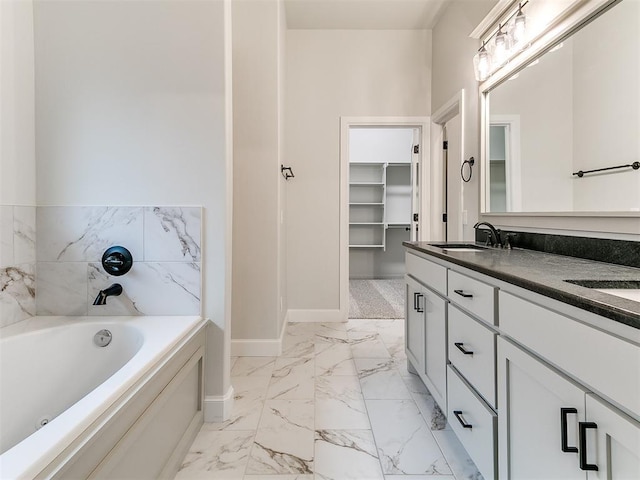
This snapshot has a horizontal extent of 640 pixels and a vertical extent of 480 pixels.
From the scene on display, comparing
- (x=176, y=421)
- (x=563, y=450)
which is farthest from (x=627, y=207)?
(x=176, y=421)

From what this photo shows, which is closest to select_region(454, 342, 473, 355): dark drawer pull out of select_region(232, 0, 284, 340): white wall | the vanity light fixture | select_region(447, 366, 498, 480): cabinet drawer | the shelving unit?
select_region(447, 366, 498, 480): cabinet drawer

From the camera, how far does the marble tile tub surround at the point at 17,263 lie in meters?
1.41

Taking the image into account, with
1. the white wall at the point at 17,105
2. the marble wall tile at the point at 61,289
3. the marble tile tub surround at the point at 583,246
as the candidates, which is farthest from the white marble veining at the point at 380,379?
the white wall at the point at 17,105

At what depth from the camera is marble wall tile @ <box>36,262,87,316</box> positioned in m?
1.56

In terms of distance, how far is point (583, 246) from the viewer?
137 centimetres

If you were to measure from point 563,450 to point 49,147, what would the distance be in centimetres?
233

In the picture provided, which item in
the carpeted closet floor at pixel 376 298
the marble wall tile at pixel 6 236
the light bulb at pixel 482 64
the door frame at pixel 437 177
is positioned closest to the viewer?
the marble wall tile at pixel 6 236

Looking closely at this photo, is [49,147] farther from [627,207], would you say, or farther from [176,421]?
[627,207]

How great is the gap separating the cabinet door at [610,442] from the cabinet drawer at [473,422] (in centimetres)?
40

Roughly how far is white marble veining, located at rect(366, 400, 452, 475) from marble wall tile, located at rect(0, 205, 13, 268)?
76.3 inches

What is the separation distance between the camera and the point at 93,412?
2.53 feet

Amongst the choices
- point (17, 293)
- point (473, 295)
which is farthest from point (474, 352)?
point (17, 293)

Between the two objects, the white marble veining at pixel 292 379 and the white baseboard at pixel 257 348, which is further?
the white baseboard at pixel 257 348

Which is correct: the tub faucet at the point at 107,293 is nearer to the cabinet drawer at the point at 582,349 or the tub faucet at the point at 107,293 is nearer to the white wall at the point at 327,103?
the cabinet drawer at the point at 582,349
